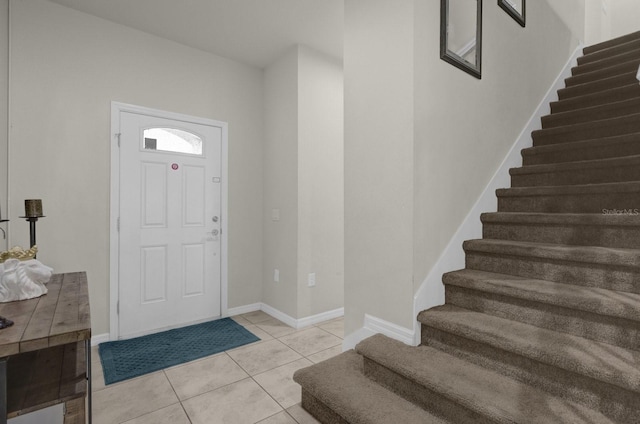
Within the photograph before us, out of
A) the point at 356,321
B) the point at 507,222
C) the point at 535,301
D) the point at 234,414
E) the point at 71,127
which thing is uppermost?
the point at 71,127

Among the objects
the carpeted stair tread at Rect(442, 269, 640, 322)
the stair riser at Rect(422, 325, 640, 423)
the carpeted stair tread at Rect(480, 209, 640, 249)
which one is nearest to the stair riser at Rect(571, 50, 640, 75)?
the carpeted stair tread at Rect(480, 209, 640, 249)

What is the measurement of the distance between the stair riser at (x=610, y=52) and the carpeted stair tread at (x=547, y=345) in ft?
11.4

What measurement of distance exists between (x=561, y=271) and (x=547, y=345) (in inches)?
21.2

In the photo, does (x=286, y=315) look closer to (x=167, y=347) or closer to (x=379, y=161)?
(x=167, y=347)

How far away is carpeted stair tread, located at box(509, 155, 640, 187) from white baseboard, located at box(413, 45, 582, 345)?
0.37ft

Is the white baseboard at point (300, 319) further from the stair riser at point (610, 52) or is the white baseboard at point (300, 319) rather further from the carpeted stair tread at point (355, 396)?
the stair riser at point (610, 52)

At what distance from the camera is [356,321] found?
2.09m

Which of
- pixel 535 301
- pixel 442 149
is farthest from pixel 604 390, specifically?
pixel 442 149

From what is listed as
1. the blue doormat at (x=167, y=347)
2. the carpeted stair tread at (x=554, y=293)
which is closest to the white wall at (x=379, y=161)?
the carpeted stair tread at (x=554, y=293)

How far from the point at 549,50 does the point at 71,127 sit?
4.46 meters

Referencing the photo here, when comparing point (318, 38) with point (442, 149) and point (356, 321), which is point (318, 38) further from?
point (356, 321)

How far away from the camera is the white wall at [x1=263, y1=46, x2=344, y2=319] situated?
3.34m

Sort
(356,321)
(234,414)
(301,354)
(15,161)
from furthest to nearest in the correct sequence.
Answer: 1. (301,354)
2. (15,161)
3. (356,321)
4. (234,414)

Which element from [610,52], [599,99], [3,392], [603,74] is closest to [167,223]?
[3,392]
